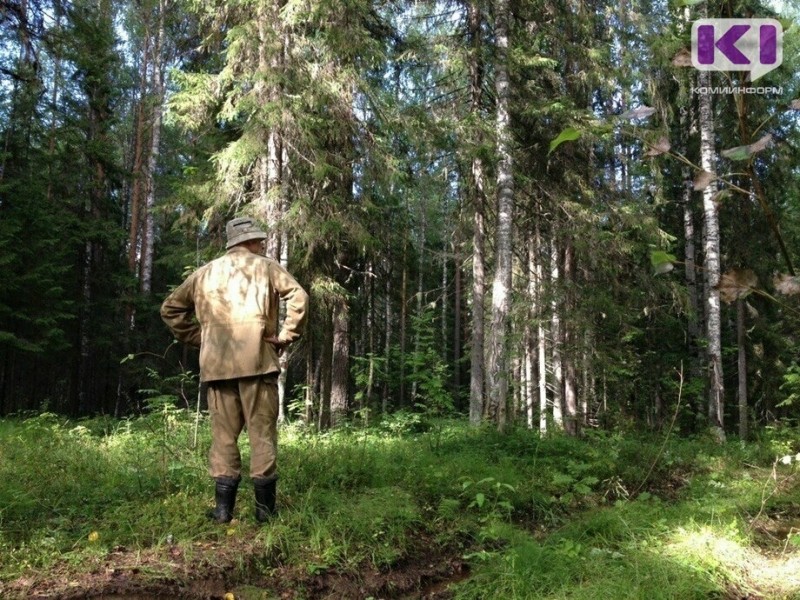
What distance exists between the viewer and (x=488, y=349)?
34.9ft

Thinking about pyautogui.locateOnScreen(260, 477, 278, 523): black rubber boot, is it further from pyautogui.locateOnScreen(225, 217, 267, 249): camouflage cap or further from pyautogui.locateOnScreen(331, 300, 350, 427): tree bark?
pyautogui.locateOnScreen(331, 300, 350, 427): tree bark

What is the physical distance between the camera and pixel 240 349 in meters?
3.99

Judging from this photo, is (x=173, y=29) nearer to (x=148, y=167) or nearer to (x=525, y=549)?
(x=148, y=167)

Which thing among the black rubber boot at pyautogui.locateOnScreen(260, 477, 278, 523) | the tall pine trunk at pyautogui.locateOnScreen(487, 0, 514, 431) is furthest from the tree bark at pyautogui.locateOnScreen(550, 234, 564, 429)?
the black rubber boot at pyautogui.locateOnScreen(260, 477, 278, 523)

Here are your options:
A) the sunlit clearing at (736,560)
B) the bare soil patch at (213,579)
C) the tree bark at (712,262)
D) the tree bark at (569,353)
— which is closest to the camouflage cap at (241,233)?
the bare soil patch at (213,579)

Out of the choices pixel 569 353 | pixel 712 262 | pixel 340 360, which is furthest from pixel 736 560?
pixel 712 262

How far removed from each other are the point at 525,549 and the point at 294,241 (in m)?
7.57

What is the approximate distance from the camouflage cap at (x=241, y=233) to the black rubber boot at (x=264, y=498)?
1760mm

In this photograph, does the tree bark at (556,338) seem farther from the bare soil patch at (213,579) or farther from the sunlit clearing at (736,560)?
the bare soil patch at (213,579)

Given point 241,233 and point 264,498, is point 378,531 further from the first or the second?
point 241,233

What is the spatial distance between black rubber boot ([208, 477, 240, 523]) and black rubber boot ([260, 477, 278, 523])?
0.55 feet

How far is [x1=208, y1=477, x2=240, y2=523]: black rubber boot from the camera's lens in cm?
388

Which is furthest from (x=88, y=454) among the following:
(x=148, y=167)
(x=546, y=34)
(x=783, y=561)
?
(x=148, y=167)

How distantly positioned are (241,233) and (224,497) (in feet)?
6.34
